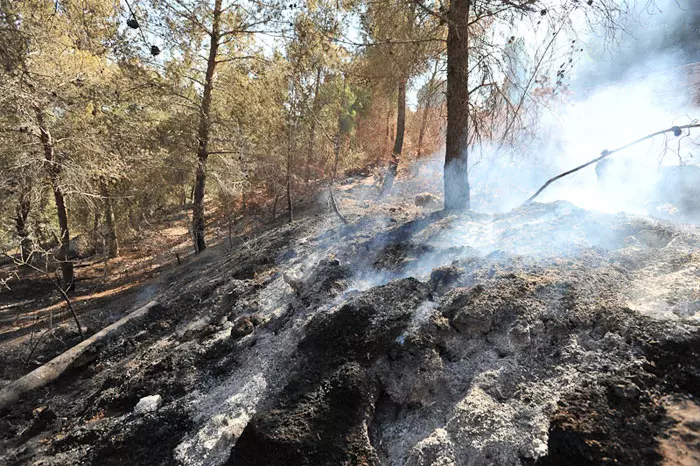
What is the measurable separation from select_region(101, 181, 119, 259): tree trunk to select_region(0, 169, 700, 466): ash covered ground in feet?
28.7

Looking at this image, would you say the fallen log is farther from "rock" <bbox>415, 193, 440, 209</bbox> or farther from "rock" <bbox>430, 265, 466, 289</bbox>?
"rock" <bbox>415, 193, 440, 209</bbox>

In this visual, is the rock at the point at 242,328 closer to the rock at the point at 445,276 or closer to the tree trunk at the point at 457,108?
the rock at the point at 445,276

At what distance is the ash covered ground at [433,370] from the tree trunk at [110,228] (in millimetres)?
8756

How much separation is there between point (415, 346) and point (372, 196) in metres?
9.33

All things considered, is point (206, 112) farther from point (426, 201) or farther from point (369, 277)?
point (369, 277)

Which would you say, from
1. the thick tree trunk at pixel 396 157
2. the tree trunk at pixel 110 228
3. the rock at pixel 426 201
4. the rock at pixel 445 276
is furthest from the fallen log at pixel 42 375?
the thick tree trunk at pixel 396 157

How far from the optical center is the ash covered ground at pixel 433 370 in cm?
201

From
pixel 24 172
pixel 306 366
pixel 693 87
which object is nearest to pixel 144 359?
pixel 306 366

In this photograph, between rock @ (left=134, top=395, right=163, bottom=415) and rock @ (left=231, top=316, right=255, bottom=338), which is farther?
rock @ (left=231, top=316, right=255, bottom=338)

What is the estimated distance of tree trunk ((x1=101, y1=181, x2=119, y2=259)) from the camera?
1174cm

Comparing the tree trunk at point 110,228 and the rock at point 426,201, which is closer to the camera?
the rock at point 426,201

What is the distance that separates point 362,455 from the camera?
225cm

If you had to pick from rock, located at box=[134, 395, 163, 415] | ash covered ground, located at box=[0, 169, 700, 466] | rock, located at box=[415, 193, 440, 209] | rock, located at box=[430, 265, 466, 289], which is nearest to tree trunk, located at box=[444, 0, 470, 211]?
ash covered ground, located at box=[0, 169, 700, 466]

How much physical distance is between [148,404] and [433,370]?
2.79 metres
